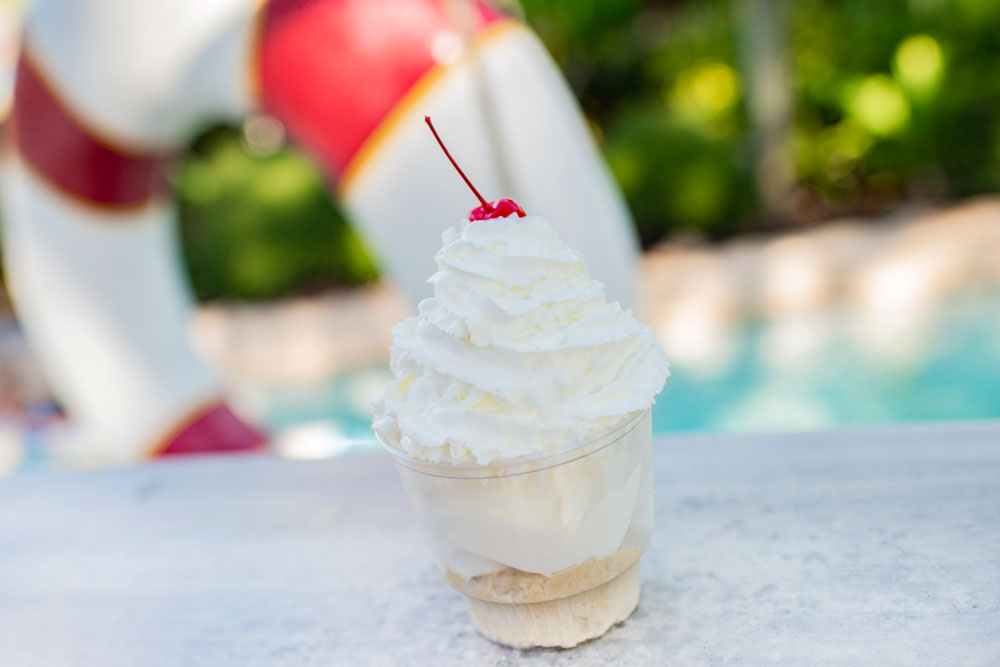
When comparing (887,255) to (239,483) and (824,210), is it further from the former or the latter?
(239,483)

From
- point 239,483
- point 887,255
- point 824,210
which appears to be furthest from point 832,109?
point 239,483

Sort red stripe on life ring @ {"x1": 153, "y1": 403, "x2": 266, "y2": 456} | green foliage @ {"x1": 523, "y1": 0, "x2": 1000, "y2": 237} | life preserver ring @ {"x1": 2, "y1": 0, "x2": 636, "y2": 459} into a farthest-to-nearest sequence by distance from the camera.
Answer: green foliage @ {"x1": 523, "y1": 0, "x2": 1000, "y2": 237} → red stripe on life ring @ {"x1": 153, "y1": 403, "x2": 266, "y2": 456} → life preserver ring @ {"x1": 2, "y1": 0, "x2": 636, "y2": 459}

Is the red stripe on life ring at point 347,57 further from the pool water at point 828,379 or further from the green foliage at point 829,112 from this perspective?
the green foliage at point 829,112

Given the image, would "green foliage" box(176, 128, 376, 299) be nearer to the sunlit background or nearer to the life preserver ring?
the sunlit background

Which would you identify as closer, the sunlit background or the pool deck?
the pool deck

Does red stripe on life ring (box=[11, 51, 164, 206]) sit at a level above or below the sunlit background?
above

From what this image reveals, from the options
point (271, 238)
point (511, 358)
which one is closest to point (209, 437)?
point (511, 358)

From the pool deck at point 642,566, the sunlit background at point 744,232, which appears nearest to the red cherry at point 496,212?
the pool deck at point 642,566

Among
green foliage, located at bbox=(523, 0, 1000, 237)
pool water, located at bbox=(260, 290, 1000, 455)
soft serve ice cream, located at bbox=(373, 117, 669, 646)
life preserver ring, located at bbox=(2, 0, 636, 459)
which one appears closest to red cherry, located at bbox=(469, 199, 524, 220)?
soft serve ice cream, located at bbox=(373, 117, 669, 646)
